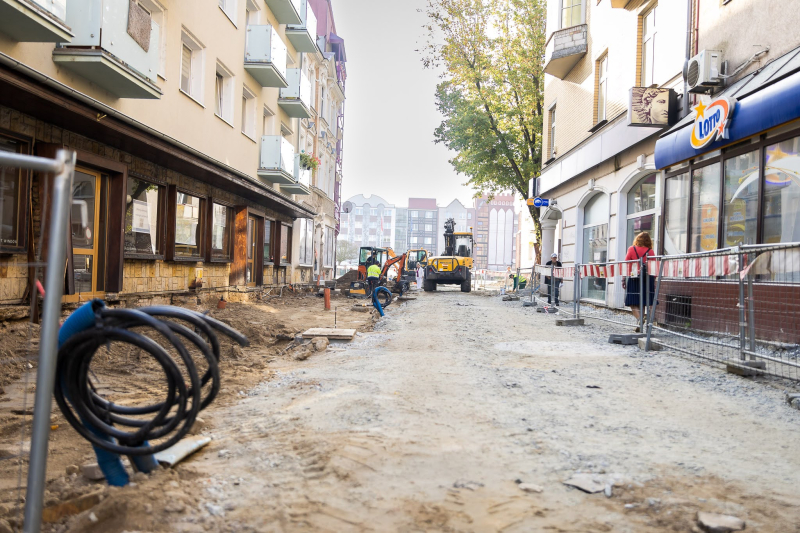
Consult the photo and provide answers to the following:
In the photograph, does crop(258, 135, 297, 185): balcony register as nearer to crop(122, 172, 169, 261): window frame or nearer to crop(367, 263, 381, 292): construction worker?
crop(367, 263, 381, 292): construction worker

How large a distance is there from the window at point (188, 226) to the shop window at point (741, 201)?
421 inches

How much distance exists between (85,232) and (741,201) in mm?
10448

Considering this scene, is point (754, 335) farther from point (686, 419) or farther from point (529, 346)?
point (529, 346)

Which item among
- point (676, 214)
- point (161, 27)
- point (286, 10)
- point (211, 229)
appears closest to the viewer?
point (676, 214)

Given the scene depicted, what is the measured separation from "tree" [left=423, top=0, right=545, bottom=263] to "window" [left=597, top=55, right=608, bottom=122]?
8958 millimetres

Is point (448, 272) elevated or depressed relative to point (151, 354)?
elevated

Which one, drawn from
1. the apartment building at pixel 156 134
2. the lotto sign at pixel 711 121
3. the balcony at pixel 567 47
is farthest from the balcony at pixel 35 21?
the balcony at pixel 567 47

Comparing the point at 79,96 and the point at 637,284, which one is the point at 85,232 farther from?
the point at 637,284

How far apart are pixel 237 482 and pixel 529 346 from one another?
601 cm

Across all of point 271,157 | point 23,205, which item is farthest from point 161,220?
point 271,157

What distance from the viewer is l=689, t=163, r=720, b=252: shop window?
9.25 meters

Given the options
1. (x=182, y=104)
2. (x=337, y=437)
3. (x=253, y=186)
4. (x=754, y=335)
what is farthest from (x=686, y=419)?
(x=253, y=186)

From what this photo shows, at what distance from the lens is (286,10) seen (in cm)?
1870

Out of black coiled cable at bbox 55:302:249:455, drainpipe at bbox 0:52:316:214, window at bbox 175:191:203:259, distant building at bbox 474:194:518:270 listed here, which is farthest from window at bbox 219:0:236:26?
distant building at bbox 474:194:518:270
